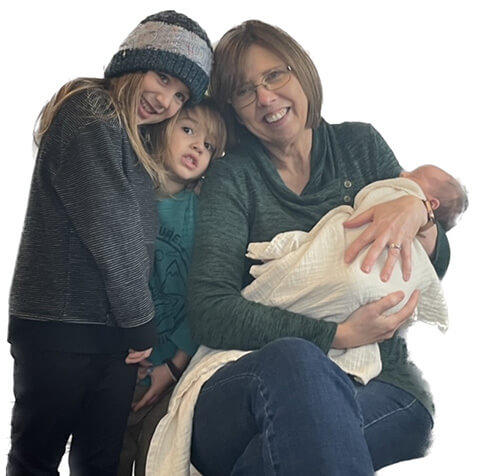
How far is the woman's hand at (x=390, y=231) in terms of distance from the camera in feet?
A: 4.06

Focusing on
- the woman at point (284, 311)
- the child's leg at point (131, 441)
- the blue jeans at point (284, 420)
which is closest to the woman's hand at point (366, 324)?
the woman at point (284, 311)

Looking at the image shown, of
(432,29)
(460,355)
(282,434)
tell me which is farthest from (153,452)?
(432,29)

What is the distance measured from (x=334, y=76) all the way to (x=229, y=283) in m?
0.60

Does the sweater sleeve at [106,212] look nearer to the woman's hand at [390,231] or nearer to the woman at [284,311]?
the woman at [284,311]

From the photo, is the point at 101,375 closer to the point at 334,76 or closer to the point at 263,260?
the point at 263,260

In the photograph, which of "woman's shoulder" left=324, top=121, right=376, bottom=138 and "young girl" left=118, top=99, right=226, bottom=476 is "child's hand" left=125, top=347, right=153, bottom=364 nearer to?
"young girl" left=118, top=99, right=226, bottom=476

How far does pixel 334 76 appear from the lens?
1.62 m

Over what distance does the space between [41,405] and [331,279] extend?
538 mm

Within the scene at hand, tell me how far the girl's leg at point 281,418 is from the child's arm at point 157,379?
0.22 meters

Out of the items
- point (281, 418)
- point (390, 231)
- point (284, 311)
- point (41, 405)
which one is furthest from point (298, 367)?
point (41, 405)

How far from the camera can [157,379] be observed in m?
1.36

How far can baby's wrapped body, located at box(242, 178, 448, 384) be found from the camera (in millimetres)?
1229

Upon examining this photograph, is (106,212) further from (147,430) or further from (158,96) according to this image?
(147,430)

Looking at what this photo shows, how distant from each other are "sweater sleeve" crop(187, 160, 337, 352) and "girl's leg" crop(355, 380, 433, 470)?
138mm
